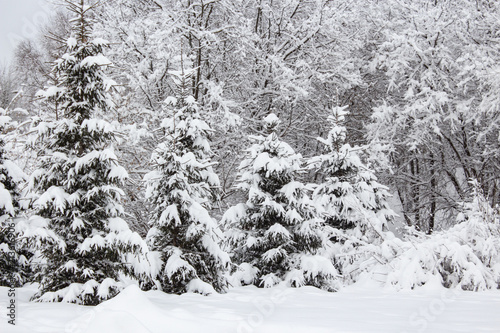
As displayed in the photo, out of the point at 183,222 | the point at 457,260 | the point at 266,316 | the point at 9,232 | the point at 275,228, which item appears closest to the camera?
the point at 266,316

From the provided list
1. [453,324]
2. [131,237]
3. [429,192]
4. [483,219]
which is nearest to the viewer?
[453,324]

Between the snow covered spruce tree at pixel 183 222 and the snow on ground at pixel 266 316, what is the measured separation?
50.7 inches

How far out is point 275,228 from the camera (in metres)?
7.80

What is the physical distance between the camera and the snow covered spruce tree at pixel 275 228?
778cm

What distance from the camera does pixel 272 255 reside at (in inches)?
306

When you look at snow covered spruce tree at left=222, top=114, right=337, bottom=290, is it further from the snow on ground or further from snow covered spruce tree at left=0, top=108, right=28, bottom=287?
snow covered spruce tree at left=0, top=108, right=28, bottom=287

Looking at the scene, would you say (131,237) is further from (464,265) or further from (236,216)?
(464,265)

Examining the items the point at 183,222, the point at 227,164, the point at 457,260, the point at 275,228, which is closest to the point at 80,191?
the point at 183,222

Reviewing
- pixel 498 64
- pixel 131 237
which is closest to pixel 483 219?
pixel 131 237

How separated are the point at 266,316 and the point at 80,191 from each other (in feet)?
10.9

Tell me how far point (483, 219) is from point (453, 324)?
4656 millimetres

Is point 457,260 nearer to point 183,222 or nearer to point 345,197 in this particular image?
point 345,197

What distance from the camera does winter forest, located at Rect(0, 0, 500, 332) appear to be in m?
5.79

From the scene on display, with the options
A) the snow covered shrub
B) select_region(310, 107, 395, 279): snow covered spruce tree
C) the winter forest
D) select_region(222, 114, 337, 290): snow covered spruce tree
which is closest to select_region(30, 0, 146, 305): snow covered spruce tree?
the winter forest
